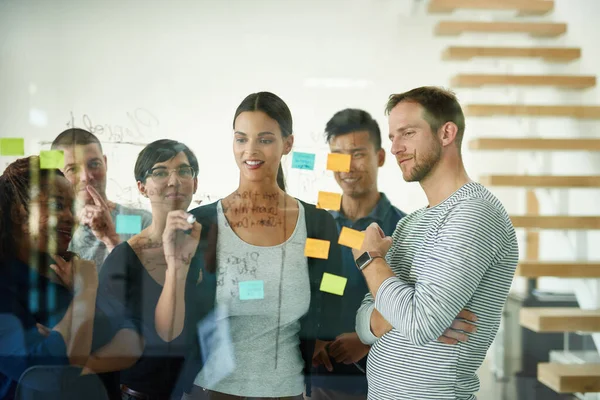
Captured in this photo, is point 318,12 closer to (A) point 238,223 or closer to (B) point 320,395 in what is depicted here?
(A) point 238,223

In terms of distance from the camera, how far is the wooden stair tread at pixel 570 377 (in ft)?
7.47

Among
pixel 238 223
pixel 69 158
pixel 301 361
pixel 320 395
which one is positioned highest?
pixel 69 158

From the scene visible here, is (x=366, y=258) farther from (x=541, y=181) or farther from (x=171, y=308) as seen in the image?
(x=541, y=181)

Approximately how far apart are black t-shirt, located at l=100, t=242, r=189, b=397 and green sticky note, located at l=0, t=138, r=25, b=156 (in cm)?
53

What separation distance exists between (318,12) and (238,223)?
0.90 metres

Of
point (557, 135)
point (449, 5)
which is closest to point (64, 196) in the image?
point (449, 5)

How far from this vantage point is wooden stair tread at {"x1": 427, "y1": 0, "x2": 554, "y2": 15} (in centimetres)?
233

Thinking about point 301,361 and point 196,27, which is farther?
point 196,27

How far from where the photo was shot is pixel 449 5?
7.63 feet

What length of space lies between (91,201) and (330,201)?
0.91 metres

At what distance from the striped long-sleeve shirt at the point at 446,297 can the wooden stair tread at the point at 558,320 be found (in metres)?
0.79

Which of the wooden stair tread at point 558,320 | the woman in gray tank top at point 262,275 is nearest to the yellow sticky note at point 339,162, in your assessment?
the woman in gray tank top at point 262,275

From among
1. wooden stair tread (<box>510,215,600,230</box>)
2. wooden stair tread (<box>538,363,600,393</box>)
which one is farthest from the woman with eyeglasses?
wooden stair tread (<box>538,363,600,393</box>)

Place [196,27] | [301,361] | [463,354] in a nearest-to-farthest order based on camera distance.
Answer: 1. [463,354]
2. [301,361]
3. [196,27]
